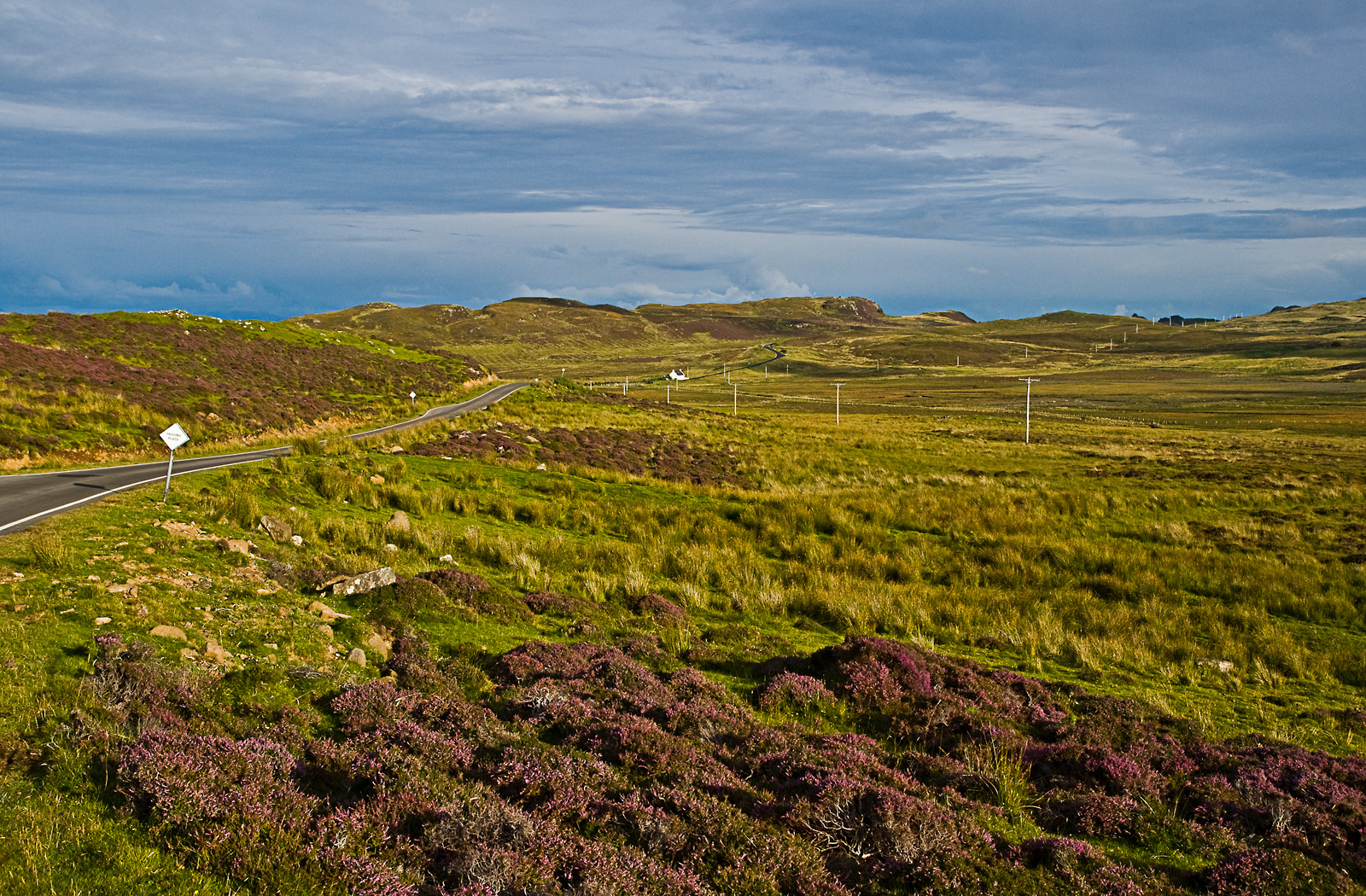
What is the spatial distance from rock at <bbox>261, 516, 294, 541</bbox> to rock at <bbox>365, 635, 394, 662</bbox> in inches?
254

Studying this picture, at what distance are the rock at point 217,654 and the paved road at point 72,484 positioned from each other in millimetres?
7732

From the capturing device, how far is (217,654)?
8.38 metres

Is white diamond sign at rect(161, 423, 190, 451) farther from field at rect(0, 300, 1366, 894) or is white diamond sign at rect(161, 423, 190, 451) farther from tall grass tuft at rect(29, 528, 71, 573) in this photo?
tall grass tuft at rect(29, 528, 71, 573)

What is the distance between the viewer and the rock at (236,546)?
1288 centimetres

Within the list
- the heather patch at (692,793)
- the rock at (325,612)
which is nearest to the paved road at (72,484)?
the rock at (325,612)

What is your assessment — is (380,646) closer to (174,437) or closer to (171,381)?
(174,437)

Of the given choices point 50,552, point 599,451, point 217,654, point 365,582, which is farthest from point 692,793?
point 599,451

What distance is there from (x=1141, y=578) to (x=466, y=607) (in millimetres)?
17069

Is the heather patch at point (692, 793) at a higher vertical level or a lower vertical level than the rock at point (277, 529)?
lower

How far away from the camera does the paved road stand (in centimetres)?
1503

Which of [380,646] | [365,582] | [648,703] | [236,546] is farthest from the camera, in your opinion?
[236,546]

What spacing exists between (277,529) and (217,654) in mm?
7530

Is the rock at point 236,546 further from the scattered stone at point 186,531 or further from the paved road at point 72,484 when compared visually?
the paved road at point 72,484

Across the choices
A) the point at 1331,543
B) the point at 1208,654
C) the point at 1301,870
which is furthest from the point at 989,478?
the point at 1301,870
